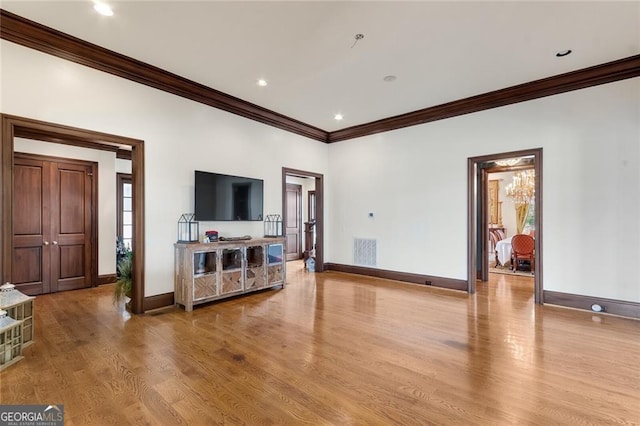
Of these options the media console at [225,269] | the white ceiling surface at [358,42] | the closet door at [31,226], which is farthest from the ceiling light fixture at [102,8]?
the closet door at [31,226]

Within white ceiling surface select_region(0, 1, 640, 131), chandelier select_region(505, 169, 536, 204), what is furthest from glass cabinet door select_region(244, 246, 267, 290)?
chandelier select_region(505, 169, 536, 204)

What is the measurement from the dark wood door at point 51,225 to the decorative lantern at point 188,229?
97.3 inches

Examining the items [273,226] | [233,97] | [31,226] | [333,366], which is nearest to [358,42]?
[233,97]

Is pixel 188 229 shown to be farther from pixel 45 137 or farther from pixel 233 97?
pixel 45 137

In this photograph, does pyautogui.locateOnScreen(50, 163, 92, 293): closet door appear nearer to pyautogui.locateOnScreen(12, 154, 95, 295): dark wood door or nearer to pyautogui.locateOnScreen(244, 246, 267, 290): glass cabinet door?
pyautogui.locateOnScreen(12, 154, 95, 295): dark wood door

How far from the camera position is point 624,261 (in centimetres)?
391

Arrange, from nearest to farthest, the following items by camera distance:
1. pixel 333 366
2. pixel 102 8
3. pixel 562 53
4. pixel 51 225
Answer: pixel 333 366, pixel 102 8, pixel 562 53, pixel 51 225

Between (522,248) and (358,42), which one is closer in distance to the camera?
(358,42)

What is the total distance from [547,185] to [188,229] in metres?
5.57

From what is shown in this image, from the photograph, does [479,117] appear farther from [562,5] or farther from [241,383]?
[241,383]

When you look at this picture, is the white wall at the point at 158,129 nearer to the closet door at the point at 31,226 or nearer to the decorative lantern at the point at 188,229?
the decorative lantern at the point at 188,229

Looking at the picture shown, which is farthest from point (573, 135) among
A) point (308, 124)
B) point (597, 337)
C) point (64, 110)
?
point (64, 110)

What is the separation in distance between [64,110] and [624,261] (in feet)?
24.2

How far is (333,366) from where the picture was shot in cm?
259
